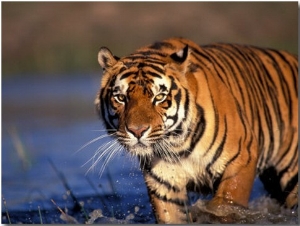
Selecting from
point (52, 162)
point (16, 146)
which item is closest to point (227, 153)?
point (52, 162)

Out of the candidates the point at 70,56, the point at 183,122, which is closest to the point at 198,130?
the point at 183,122

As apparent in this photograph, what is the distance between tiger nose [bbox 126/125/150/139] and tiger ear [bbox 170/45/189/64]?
1.13ft

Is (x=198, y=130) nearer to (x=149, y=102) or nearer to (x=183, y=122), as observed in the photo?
(x=183, y=122)

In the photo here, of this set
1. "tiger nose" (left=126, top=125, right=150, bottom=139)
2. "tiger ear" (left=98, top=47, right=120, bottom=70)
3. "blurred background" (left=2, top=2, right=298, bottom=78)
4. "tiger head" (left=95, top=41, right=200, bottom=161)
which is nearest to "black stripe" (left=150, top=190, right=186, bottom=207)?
"tiger head" (left=95, top=41, right=200, bottom=161)

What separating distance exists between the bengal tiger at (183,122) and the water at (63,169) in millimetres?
123

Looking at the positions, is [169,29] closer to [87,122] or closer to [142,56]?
[87,122]

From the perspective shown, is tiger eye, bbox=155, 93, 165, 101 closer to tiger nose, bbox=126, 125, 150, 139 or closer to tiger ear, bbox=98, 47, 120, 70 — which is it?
tiger nose, bbox=126, 125, 150, 139

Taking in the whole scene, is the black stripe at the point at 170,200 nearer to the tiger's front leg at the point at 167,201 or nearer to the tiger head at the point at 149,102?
the tiger's front leg at the point at 167,201

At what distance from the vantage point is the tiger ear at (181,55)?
368 cm

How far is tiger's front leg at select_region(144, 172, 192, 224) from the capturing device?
3844mm

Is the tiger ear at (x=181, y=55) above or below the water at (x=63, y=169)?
above

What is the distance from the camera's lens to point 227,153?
3764mm

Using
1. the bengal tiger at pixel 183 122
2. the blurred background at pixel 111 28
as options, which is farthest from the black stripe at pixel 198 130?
the blurred background at pixel 111 28

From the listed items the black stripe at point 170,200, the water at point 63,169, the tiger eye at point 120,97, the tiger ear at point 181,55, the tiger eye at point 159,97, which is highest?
the tiger ear at point 181,55
